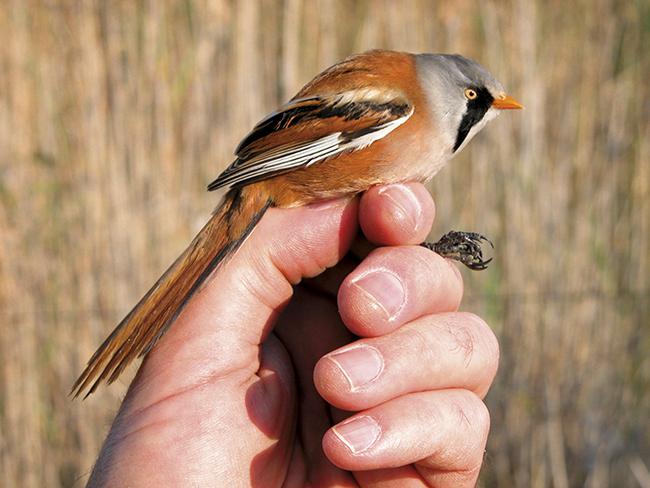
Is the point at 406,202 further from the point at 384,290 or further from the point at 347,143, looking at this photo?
the point at 347,143

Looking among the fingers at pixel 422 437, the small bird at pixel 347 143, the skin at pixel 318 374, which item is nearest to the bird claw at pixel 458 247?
the small bird at pixel 347 143

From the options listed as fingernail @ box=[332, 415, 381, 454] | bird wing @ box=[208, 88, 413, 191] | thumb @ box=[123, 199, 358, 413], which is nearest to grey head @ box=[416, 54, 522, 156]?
bird wing @ box=[208, 88, 413, 191]

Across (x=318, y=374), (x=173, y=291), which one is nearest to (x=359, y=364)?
(x=318, y=374)

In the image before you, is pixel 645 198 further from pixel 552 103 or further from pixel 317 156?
pixel 317 156

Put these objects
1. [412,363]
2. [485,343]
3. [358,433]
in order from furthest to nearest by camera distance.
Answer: [485,343] → [412,363] → [358,433]

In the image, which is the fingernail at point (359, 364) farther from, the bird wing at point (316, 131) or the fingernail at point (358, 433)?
the bird wing at point (316, 131)

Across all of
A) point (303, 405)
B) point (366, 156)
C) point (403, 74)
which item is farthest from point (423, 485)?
point (403, 74)
